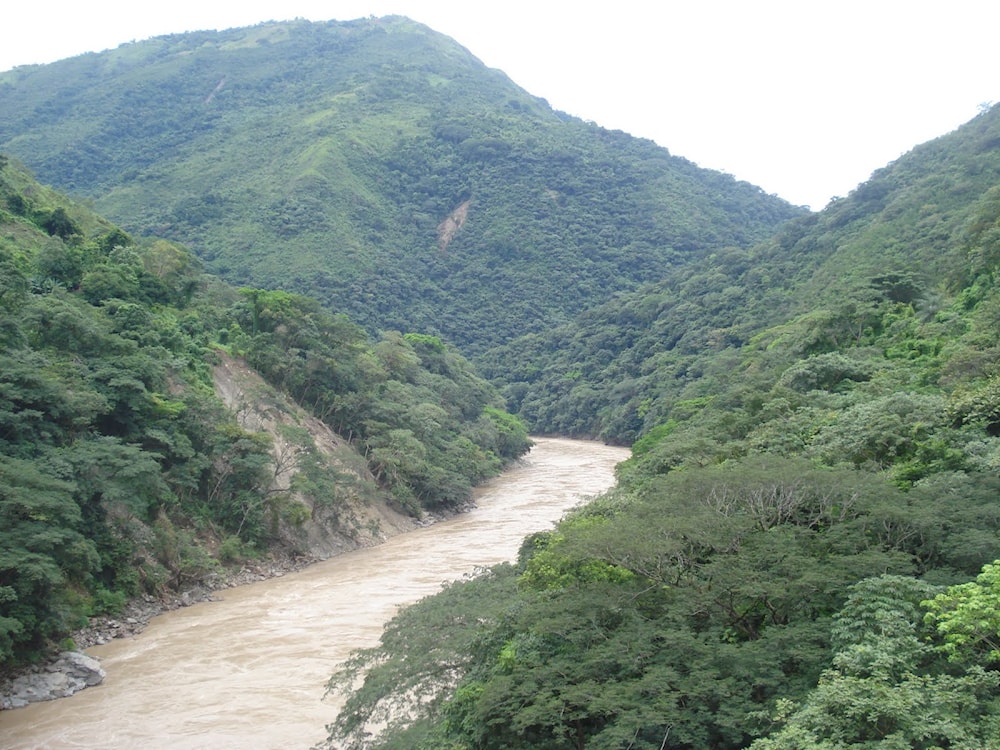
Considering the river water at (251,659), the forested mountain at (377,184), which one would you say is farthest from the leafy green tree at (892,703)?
the forested mountain at (377,184)

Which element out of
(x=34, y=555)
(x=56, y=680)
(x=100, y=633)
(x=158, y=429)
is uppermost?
(x=158, y=429)

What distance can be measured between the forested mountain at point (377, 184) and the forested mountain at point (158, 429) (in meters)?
45.4

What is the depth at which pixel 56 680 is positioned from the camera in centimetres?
1816

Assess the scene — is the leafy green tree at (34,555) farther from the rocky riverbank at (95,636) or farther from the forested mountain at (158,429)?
the rocky riverbank at (95,636)

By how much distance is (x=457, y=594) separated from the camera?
17609 millimetres

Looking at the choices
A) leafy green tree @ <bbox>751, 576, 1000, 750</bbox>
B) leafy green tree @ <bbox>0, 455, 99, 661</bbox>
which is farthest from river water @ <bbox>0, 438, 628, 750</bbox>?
leafy green tree @ <bbox>751, 576, 1000, 750</bbox>

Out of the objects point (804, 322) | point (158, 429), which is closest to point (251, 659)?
point (158, 429)

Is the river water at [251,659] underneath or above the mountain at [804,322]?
underneath

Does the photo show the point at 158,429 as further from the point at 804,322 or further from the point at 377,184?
the point at 377,184

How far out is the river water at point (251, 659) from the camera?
53.4ft

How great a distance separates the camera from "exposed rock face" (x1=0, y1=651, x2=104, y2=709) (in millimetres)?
17375

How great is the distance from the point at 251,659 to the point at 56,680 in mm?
4207

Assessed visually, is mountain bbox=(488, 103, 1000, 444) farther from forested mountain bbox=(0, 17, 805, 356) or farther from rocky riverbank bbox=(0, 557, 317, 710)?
rocky riverbank bbox=(0, 557, 317, 710)

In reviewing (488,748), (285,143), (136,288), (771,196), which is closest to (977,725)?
(488,748)
